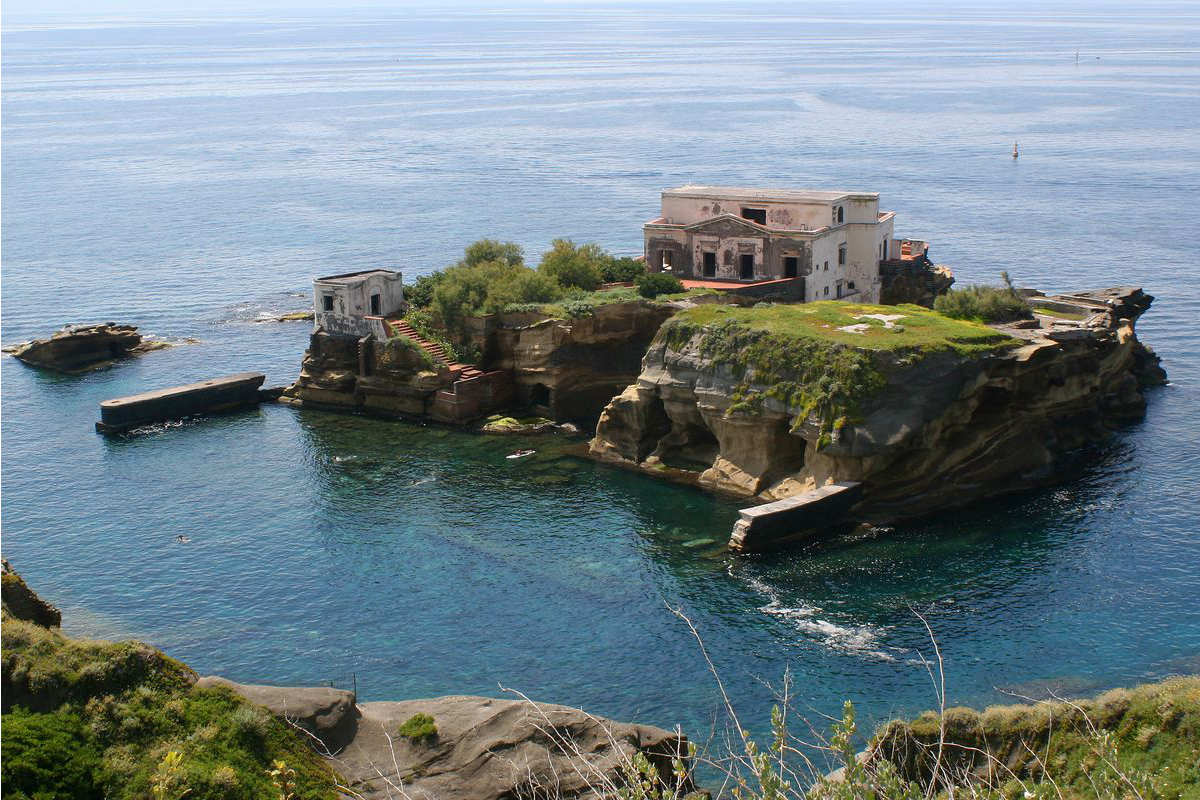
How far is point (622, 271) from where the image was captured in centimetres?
9606

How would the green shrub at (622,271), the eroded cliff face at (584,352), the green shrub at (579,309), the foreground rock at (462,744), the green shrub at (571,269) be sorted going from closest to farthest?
the foreground rock at (462,744), the green shrub at (579,309), the eroded cliff face at (584,352), the green shrub at (571,269), the green shrub at (622,271)

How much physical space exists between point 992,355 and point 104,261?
4159 inches

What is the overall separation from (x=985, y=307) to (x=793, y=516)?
27699mm

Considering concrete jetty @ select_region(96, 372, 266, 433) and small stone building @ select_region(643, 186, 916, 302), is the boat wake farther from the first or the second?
concrete jetty @ select_region(96, 372, 266, 433)

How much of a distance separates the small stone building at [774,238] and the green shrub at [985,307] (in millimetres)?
10727

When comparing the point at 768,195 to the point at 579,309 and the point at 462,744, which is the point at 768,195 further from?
the point at 462,744

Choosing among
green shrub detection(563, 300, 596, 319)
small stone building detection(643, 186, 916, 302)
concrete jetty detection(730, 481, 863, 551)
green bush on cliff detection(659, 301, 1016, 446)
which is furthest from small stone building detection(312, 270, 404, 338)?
concrete jetty detection(730, 481, 863, 551)

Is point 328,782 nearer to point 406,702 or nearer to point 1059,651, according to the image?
→ point 406,702

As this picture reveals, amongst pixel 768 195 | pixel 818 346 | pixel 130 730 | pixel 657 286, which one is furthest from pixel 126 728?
pixel 768 195

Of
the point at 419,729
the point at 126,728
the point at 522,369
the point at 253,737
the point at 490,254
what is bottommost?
the point at 419,729

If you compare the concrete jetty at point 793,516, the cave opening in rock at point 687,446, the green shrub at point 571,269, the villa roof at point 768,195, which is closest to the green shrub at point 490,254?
the green shrub at point 571,269

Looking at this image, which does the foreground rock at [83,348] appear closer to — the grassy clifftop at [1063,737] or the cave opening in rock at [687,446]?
the cave opening in rock at [687,446]

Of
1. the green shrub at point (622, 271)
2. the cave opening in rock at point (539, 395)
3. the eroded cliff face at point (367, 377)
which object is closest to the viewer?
the eroded cliff face at point (367, 377)

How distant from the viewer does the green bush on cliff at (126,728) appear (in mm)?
36250
